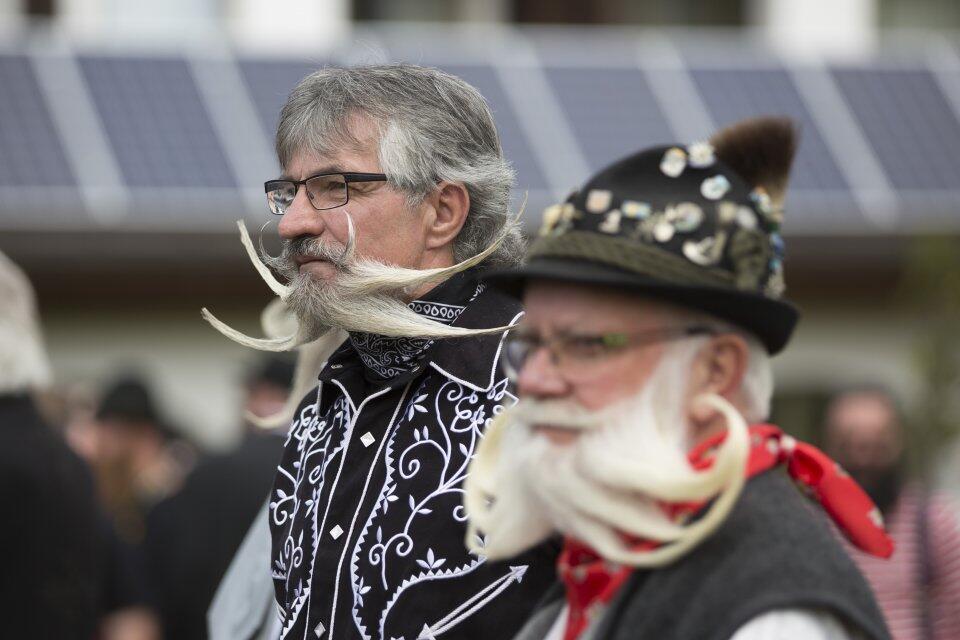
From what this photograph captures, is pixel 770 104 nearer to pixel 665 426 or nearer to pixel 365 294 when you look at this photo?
pixel 365 294

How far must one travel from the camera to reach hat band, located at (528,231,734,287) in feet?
6.51

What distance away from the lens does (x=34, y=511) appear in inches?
174

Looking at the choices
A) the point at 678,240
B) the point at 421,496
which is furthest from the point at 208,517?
the point at 678,240

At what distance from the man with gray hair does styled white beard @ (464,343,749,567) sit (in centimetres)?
57

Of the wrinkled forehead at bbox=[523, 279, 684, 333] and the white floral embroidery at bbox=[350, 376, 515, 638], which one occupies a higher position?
the wrinkled forehead at bbox=[523, 279, 684, 333]

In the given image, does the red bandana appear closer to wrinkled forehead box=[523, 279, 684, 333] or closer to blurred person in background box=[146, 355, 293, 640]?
wrinkled forehead box=[523, 279, 684, 333]

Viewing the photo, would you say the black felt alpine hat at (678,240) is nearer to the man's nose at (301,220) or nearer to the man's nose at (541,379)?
the man's nose at (541,379)

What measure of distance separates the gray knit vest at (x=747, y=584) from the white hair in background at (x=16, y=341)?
9.26ft

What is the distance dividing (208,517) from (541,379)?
4.38 metres

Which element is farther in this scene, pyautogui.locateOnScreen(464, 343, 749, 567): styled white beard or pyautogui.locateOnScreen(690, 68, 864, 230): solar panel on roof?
pyautogui.locateOnScreen(690, 68, 864, 230): solar panel on roof

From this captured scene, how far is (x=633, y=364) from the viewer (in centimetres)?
203

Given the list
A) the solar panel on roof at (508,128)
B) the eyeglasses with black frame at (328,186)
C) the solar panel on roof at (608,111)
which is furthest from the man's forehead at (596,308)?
the solar panel on roof at (608,111)

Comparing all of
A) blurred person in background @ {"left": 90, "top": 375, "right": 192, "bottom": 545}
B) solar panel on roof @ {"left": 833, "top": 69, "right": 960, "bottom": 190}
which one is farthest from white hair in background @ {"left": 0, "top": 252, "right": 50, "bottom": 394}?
solar panel on roof @ {"left": 833, "top": 69, "right": 960, "bottom": 190}

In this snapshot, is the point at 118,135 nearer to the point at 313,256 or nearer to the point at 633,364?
the point at 313,256
